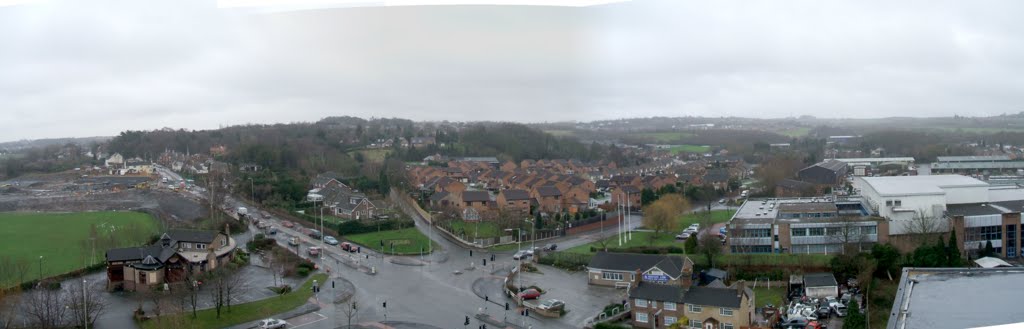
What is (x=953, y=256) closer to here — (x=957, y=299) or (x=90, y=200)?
(x=957, y=299)

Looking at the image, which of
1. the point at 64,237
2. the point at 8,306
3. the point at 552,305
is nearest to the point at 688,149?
the point at 64,237

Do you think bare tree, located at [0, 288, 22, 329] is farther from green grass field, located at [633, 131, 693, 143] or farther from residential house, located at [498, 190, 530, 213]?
green grass field, located at [633, 131, 693, 143]

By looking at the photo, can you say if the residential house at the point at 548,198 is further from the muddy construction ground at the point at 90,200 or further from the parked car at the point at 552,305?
the parked car at the point at 552,305

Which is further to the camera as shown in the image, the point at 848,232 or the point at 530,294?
the point at 848,232

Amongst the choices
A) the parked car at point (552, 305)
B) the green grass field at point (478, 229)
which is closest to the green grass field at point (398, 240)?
the green grass field at point (478, 229)

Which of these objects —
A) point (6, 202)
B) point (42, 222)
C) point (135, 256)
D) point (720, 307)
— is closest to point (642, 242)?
point (720, 307)

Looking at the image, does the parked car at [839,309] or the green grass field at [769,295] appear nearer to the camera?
the parked car at [839,309]
